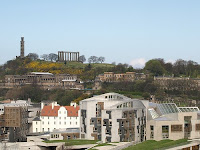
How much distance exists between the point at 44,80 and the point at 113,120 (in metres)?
109

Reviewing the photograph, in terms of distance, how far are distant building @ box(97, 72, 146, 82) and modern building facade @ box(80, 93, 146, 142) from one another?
3672 inches

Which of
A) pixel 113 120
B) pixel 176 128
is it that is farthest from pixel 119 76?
pixel 113 120

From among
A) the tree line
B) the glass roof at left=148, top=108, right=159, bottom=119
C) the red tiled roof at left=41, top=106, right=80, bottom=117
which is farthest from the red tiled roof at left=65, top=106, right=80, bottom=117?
the tree line

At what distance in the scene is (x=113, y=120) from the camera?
75875mm

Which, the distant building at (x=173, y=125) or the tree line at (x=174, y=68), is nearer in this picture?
the distant building at (x=173, y=125)

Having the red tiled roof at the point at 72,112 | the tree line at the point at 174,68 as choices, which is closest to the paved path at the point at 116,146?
the red tiled roof at the point at 72,112

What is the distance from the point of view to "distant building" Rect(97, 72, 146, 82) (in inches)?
6954

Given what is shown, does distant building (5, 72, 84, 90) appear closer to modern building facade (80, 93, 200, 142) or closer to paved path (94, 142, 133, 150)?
modern building facade (80, 93, 200, 142)

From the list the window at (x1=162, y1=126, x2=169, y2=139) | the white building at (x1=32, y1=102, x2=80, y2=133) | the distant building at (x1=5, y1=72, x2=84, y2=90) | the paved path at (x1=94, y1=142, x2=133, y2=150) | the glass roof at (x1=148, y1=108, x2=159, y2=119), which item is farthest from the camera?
the distant building at (x1=5, y1=72, x2=84, y2=90)

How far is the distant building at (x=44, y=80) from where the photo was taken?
7092 inches

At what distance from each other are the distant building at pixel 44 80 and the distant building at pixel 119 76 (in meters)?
7.17

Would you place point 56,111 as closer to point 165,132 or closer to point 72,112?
point 72,112

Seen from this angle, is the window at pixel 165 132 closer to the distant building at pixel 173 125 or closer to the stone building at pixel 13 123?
the distant building at pixel 173 125

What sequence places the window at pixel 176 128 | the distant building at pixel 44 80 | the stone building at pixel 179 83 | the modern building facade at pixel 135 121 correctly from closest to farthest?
the modern building facade at pixel 135 121 → the window at pixel 176 128 → the stone building at pixel 179 83 → the distant building at pixel 44 80
